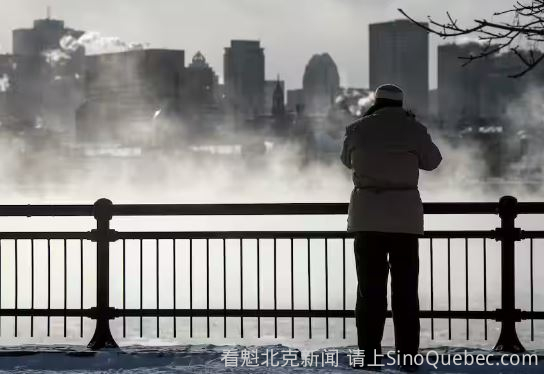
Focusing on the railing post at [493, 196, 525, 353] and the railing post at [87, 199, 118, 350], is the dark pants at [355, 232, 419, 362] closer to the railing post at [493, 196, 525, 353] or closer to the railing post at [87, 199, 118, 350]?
the railing post at [493, 196, 525, 353]

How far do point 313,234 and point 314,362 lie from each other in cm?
129

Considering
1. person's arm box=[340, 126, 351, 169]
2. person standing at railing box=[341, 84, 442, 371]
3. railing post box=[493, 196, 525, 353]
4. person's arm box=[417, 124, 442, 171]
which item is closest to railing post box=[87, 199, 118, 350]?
person's arm box=[340, 126, 351, 169]

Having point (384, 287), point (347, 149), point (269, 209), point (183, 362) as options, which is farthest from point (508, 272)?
point (183, 362)

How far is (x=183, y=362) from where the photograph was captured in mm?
7766

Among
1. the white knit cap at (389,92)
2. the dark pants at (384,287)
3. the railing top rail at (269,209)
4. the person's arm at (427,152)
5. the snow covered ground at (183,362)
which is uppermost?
the white knit cap at (389,92)

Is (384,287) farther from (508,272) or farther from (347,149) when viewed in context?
(508,272)

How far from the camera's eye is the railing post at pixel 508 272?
8.30 metres

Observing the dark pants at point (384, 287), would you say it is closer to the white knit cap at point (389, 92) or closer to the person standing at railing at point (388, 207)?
the person standing at railing at point (388, 207)

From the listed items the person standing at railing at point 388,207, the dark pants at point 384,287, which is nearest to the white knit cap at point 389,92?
the person standing at railing at point 388,207

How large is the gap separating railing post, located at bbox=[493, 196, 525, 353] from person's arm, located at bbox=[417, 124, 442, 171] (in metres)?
Answer: 1.27

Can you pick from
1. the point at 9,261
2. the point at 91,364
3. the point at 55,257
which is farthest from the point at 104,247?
the point at 55,257

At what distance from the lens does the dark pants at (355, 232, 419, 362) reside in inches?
288

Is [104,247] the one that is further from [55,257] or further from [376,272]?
[55,257]

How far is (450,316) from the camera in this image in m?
8.47
